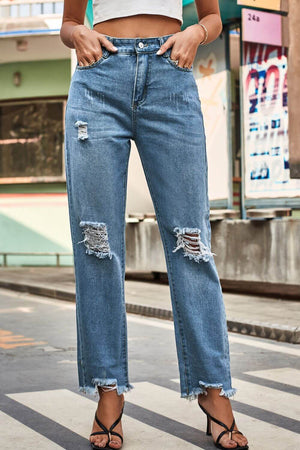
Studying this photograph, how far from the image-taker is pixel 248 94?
390 inches

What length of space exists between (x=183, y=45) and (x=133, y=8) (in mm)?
227

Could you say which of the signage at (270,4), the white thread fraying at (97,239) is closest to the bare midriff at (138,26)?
the white thread fraying at (97,239)

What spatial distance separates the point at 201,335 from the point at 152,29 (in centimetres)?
114

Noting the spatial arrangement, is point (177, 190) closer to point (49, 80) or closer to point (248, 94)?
point (248, 94)

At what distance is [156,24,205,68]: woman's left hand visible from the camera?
120 inches

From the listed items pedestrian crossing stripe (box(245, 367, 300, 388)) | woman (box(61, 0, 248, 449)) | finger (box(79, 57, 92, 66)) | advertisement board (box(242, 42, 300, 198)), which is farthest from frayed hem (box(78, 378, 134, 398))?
advertisement board (box(242, 42, 300, 198))

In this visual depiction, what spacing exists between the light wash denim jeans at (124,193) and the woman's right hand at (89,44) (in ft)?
0.10

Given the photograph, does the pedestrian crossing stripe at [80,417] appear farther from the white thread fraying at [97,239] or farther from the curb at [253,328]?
the curb at [253,328]

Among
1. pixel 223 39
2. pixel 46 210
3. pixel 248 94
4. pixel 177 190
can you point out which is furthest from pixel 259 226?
pixel 46 210

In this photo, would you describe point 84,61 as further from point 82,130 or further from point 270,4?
point 270,4

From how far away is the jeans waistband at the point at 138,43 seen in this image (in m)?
3.06

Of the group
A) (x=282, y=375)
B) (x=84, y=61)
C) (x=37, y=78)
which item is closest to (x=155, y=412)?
(x=282, y=375)

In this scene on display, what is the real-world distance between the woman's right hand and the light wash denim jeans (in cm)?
3

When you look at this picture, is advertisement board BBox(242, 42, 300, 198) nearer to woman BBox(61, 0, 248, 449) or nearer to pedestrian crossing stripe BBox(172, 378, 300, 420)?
pedestrian crossing stripe BBox(172, 378, 300, 420)
